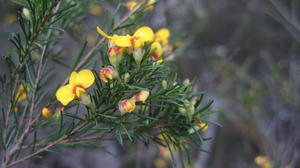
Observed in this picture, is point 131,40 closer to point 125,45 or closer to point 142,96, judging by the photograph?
point 125,45

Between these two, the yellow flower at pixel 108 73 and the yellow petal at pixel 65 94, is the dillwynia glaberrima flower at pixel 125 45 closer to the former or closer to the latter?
the yellow flower at pixel 108 73

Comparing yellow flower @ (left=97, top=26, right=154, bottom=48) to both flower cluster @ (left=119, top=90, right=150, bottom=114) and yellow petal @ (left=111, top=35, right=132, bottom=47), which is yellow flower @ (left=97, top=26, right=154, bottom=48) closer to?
yellow petal @ (left=111, top=35, right=132, bottom=47)

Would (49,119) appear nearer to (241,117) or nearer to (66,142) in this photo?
(66,142)

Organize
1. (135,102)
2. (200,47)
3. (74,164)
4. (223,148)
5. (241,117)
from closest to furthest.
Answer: (135,102), (74,164), (241,117), (223,148), (200,47)

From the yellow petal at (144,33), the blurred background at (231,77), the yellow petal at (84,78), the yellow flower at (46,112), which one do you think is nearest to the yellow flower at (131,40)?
the yellow petal at (144,33)

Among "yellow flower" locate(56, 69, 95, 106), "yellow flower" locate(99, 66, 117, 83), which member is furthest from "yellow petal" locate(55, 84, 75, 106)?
"yellow flower" locate(99, 66, 117, 83)

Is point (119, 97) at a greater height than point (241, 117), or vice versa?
point (119, 97)

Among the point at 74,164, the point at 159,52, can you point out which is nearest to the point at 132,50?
the point at 159,52
